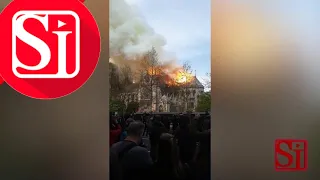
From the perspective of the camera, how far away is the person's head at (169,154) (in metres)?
2.01

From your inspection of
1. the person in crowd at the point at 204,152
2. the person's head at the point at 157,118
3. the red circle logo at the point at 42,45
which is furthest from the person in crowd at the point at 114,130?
the person in crowd at the point at 204,152

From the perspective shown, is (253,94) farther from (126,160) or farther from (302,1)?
(126,160)

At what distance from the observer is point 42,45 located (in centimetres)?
198

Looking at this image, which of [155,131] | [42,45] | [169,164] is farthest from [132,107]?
[42,45]

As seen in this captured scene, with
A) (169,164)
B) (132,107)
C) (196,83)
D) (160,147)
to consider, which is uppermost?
(196,83)

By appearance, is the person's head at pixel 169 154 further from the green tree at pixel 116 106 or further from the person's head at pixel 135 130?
the green tree at pixel 116 106

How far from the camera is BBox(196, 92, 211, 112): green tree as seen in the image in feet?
6.58

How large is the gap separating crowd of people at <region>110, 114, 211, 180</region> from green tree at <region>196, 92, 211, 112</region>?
45 millimetres

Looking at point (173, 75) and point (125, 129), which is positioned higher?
point (173, 75)

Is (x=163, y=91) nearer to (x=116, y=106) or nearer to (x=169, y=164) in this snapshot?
(x=116, y=106)

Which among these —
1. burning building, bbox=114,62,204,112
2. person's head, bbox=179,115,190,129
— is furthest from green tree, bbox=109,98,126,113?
person's head, bbox=179,115,190,129

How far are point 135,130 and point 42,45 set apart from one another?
2.45 ft

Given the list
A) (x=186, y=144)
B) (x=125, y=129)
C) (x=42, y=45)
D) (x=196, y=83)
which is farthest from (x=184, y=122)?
(x=42, y=45)

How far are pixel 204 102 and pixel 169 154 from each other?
1.24 ft
